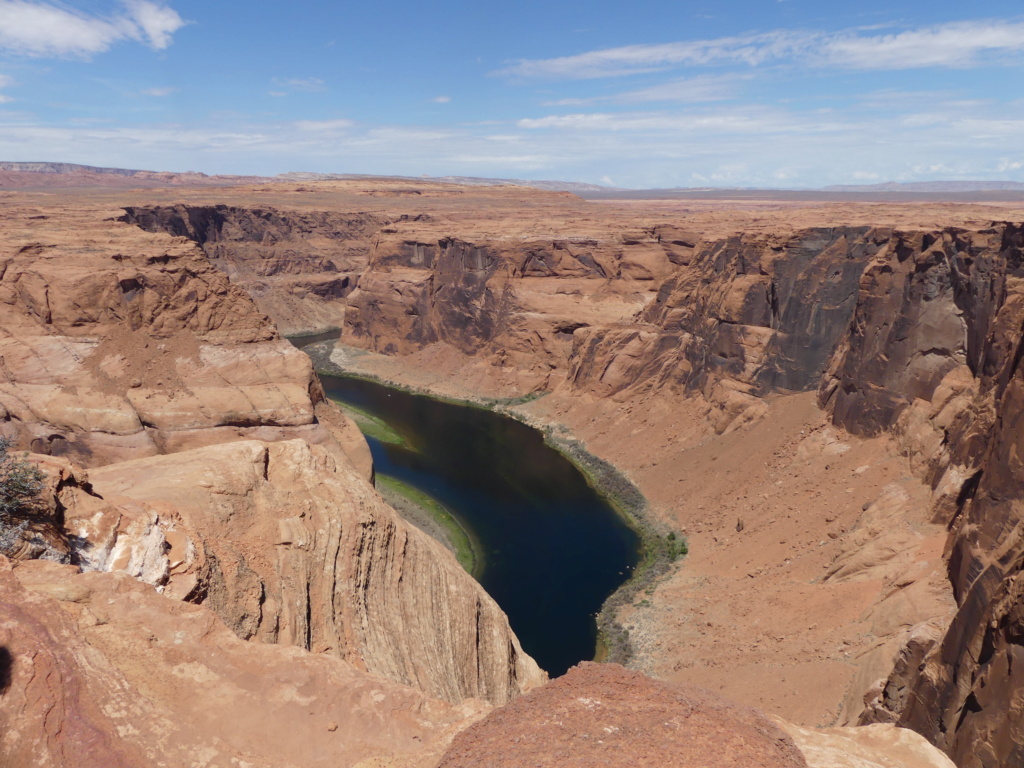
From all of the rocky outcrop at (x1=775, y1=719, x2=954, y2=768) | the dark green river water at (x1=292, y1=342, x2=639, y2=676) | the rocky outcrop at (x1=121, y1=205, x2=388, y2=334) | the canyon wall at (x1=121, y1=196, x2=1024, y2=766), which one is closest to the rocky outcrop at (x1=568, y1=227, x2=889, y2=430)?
the canyon wall at (x1=121, y1=196, x2=1024, y2=766)

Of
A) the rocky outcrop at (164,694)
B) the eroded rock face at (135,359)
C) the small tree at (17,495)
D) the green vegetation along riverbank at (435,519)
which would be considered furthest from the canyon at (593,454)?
the green vegetation along riverbank at (435,519)

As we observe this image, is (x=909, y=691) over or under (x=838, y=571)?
over

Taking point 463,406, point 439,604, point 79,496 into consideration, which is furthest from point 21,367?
point 463,406

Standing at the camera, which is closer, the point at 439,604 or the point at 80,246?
the point at 439,604

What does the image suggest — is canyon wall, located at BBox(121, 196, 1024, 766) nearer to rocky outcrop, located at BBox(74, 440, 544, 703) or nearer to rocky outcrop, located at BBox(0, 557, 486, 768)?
rocky outcrop, located at BBox(0, 557, 486, 768)

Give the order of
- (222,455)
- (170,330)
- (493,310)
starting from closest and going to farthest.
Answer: (222,455) < (170,330) < (493,310)

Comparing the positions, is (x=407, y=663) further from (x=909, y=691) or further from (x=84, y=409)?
(x=84, y=409)
